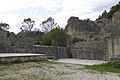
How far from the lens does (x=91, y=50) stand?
16891 mm

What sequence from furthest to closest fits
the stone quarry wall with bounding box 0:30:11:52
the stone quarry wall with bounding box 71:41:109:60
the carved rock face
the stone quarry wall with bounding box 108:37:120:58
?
the carved rock face < the stone quarry wall with bounding box 0:30:11:52 < the stone quarry wall with bounding box 71:41:109:60 < the stone quarry wall with bounding box 108:37:120:58

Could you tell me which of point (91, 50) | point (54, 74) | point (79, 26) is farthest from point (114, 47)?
point (79, 26)

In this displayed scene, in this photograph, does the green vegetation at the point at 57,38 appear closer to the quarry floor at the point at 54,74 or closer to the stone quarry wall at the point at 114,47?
the stone quarry wall at the point at 114,47

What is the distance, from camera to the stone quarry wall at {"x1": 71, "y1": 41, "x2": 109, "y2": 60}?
15.6 m

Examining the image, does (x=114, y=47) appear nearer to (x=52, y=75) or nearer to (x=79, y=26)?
(x=52, y=75)

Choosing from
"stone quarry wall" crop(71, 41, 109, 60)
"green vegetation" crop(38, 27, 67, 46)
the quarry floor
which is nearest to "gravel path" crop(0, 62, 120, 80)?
the quarry floor

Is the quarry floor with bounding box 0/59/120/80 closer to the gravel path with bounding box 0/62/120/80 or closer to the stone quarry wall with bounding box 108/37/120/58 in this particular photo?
the gravel path with bounding box 0/62/120/80

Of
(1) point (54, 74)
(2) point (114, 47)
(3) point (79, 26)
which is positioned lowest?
(1) point (54, 74)

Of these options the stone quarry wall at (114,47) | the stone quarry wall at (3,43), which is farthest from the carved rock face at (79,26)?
the stone quarry wall at (114,47)

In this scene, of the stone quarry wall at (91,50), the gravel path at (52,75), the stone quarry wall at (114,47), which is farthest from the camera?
the stone quarry wall at (91,50)

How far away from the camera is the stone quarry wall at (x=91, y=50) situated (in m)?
15.6

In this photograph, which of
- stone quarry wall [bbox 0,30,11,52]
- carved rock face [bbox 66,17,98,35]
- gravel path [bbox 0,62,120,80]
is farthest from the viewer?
carved rock face [bbox 66,17,98,35]

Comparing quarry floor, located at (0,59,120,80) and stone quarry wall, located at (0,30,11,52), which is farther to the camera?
stone quarry wall, located at (0,30,11,52)

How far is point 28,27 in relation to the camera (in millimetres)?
52656
